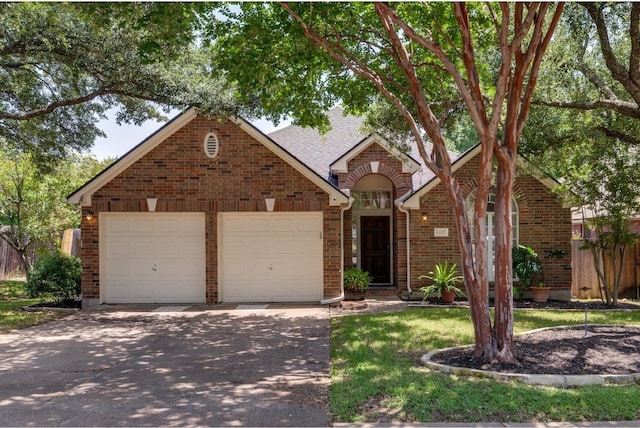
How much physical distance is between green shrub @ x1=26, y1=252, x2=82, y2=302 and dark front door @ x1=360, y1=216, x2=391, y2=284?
8158 mm

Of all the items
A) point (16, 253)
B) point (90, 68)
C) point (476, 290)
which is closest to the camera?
point (476, 290)

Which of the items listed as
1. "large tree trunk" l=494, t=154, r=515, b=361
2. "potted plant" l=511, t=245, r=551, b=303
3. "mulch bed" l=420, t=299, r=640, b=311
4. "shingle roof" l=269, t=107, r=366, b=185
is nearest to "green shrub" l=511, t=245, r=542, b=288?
"potted plant" l=511, t=245, r=551, b=303

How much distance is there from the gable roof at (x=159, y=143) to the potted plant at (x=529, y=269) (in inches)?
187

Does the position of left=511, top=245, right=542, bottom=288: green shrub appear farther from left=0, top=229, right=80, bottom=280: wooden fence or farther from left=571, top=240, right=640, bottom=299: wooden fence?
left=0, top=229, right=80, bottom=280: wooden fence

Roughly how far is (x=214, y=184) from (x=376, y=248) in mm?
5583

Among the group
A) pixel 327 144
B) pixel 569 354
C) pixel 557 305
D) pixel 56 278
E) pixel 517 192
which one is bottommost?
pixel 557 305

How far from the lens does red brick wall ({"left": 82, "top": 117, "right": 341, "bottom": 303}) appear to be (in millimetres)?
12883

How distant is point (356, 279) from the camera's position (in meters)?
13.6

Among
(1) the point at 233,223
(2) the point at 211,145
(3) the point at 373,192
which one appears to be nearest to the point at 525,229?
(3) the point at 373,192

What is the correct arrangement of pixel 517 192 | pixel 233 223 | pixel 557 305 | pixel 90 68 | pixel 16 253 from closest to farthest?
pixel 90 68
pixel 557 305
pixel 233 223
pixel 517 192
pixel 16 253

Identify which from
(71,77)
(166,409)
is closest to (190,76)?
(71,77)

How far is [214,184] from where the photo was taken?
12953mm

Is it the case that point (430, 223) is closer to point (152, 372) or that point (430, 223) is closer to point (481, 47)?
point (481, 47)

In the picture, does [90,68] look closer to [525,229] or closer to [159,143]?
[159,143]
